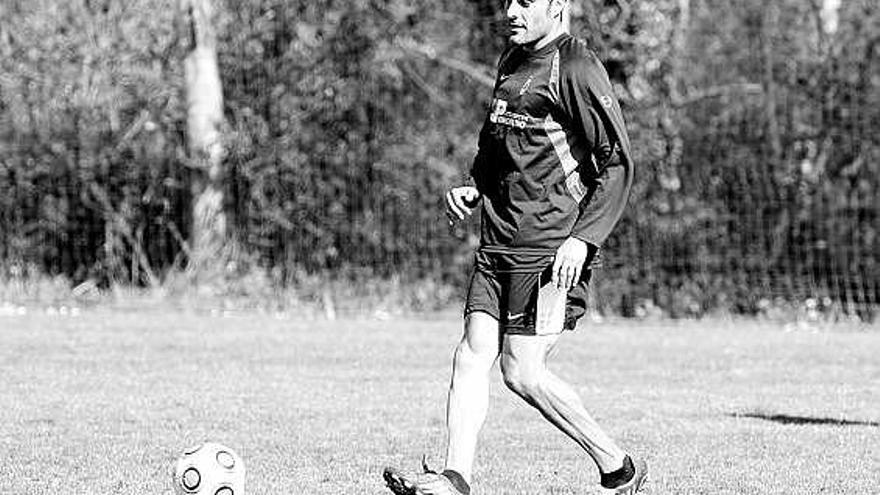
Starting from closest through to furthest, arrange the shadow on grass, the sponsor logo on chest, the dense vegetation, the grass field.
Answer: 1. the sponsor logo on chest
2. the grass field
3. the shadow on grass
4. the dense vegetation

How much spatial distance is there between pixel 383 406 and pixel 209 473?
3811 millimetres

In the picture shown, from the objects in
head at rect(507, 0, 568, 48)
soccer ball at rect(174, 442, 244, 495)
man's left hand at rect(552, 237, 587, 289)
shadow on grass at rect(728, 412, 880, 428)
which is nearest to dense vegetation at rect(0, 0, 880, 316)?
shadow on grass at rect(728, 412, 880, 428)

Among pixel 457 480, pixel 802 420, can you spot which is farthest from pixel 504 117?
pixel 802 420

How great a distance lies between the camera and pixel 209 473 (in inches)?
230

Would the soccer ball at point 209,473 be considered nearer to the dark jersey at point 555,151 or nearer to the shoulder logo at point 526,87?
the dark jersey at point 555,151

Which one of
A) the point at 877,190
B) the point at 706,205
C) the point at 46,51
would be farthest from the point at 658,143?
the point at 46,51

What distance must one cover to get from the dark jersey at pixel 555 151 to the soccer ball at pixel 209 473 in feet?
3.89

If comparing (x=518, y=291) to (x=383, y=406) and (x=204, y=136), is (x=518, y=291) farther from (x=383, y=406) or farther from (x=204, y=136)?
(x=204, y=136)

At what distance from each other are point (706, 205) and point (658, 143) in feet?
2.46

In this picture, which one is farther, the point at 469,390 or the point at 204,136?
the point at 204,136

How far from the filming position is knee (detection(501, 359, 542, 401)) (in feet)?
20.0

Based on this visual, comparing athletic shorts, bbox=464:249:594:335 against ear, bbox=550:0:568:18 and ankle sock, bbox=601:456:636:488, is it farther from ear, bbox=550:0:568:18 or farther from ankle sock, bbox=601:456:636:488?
ear, bbox=550:0:568:18

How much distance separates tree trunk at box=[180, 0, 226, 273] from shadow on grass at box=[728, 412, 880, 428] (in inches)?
348

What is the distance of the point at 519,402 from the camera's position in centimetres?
996
